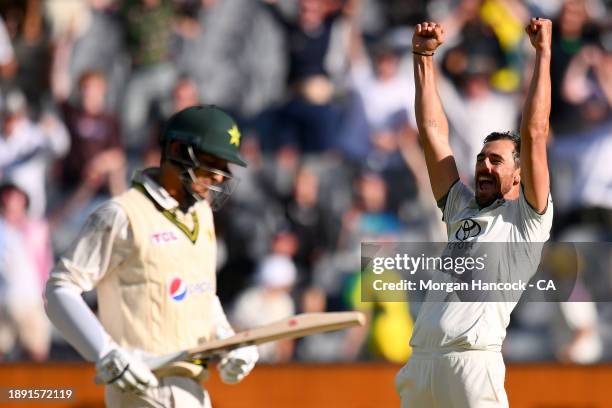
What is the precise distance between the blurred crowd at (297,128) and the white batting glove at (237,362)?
366 cm

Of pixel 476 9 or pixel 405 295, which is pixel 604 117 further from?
pixel 405 295

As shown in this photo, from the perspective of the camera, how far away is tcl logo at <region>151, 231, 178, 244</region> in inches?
178

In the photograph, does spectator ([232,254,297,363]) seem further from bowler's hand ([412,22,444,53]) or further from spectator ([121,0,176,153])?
bowler's hand ([412,22,444,53])

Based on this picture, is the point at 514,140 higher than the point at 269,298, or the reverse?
the point at 269,298

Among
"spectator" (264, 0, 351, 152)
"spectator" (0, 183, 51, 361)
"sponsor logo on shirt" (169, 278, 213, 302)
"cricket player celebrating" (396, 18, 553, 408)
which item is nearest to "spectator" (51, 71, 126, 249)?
"spectator" (0, 183, 51, 361)

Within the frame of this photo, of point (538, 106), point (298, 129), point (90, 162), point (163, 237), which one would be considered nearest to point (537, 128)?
point (538, 106)

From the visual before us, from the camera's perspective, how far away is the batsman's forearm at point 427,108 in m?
4.79

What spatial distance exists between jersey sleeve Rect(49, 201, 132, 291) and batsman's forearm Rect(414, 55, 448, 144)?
4.11ft

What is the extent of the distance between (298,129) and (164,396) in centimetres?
508

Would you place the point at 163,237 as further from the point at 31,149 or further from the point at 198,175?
the point at 31,149

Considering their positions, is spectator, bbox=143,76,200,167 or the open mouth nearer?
the open mouth

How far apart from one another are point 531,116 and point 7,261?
5493 mm

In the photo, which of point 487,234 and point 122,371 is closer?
point 122,371

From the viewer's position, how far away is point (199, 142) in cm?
462
